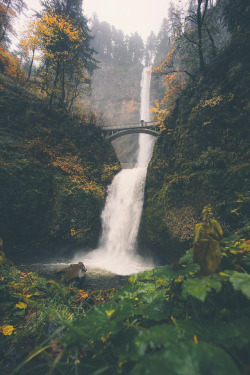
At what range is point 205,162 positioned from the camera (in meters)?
7.21

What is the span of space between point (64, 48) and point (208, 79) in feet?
40.8

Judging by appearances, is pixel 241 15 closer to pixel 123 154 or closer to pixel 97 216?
pixel 97 216

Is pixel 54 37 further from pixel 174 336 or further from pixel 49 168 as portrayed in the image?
pixel 174 336

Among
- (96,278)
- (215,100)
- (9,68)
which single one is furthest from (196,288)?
(9,68)

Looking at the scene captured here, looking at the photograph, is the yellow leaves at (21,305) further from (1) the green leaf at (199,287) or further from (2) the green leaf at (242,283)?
(2) the green leaf at (242,283)

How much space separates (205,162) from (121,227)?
5.95m

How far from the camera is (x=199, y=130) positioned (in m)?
8.18

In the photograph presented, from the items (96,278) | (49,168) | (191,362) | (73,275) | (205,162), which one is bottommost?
(96,278)

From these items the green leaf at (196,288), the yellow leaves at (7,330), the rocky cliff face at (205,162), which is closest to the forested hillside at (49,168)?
the rocky cliff face at (205,162)

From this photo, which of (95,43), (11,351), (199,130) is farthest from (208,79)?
(95,43)

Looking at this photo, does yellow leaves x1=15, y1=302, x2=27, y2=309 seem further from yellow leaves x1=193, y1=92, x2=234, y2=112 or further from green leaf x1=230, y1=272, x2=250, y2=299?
yellow leaves x1=193, y1=92, x2=234, y2=112

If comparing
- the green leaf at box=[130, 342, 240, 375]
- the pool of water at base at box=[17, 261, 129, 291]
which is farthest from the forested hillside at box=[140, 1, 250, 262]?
the green leaf at box=[130, 342, 240, 375]

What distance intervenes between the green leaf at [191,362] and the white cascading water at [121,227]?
7094mm

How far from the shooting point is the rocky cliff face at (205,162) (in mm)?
6168
